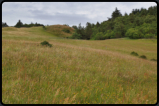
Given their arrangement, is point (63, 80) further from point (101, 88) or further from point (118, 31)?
point (118, 31)

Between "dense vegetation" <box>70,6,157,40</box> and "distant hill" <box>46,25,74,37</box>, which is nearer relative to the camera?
"dense vegetation" <box>70,6,157,40</box>

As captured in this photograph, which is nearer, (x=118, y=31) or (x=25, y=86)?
(x=25, y=86)

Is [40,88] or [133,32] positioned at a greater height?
[133,32]

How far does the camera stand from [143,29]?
6681 centimetres

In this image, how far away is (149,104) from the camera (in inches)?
131

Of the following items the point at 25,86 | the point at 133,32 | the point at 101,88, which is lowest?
the point at 101,88

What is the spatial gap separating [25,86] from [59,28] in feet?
262

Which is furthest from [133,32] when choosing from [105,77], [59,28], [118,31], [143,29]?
[105,77]

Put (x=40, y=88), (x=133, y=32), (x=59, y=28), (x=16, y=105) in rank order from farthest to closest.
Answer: (x=59, y=28) → (x=133, y=32) → (x=40, y=88) → (x=16, y=105)

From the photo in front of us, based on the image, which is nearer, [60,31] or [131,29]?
[131,29]

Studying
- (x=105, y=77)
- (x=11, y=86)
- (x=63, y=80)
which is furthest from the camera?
(x=105, y=77)

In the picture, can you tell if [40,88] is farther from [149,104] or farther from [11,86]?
[149,104]

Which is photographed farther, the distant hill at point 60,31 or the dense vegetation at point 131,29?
the distant hill at point 60,31

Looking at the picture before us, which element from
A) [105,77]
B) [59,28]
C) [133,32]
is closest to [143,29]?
[133,32]
